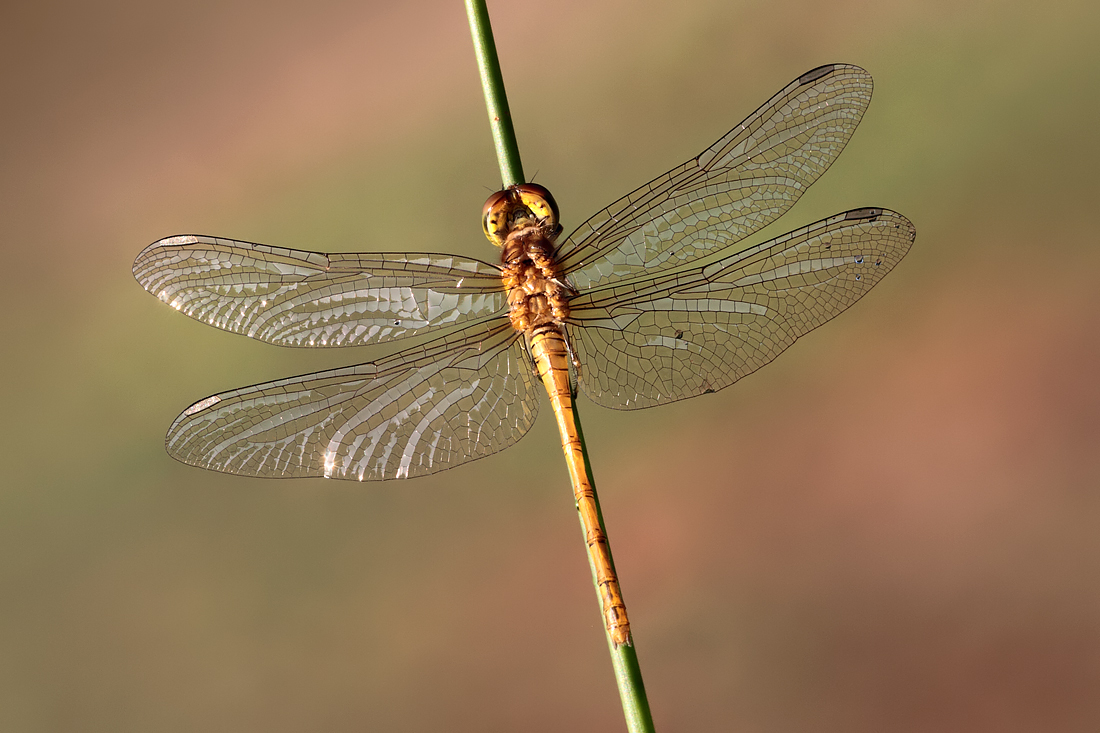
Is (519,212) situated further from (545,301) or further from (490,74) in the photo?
(490,74)

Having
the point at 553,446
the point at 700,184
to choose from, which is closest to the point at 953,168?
the point at 553,446

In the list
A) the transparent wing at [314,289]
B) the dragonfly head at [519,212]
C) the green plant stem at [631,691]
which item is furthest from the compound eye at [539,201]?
the green plant stem at [631,691]

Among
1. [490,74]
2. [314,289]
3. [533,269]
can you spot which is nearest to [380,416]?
[314,289]

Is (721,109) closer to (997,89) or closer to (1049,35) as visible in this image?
(997,89)

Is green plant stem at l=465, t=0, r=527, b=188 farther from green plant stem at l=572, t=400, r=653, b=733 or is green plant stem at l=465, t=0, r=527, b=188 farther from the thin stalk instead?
green plant stem at l=572, t=400, r=653, b=733

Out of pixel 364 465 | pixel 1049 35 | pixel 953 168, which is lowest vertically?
pixel 364 465

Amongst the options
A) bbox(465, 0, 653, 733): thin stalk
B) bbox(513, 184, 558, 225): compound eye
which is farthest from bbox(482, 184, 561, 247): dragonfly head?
bbox(465, 0, 653, 733): thin stalk

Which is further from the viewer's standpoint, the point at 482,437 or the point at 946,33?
the point at 946,33

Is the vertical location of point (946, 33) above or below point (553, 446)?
above
